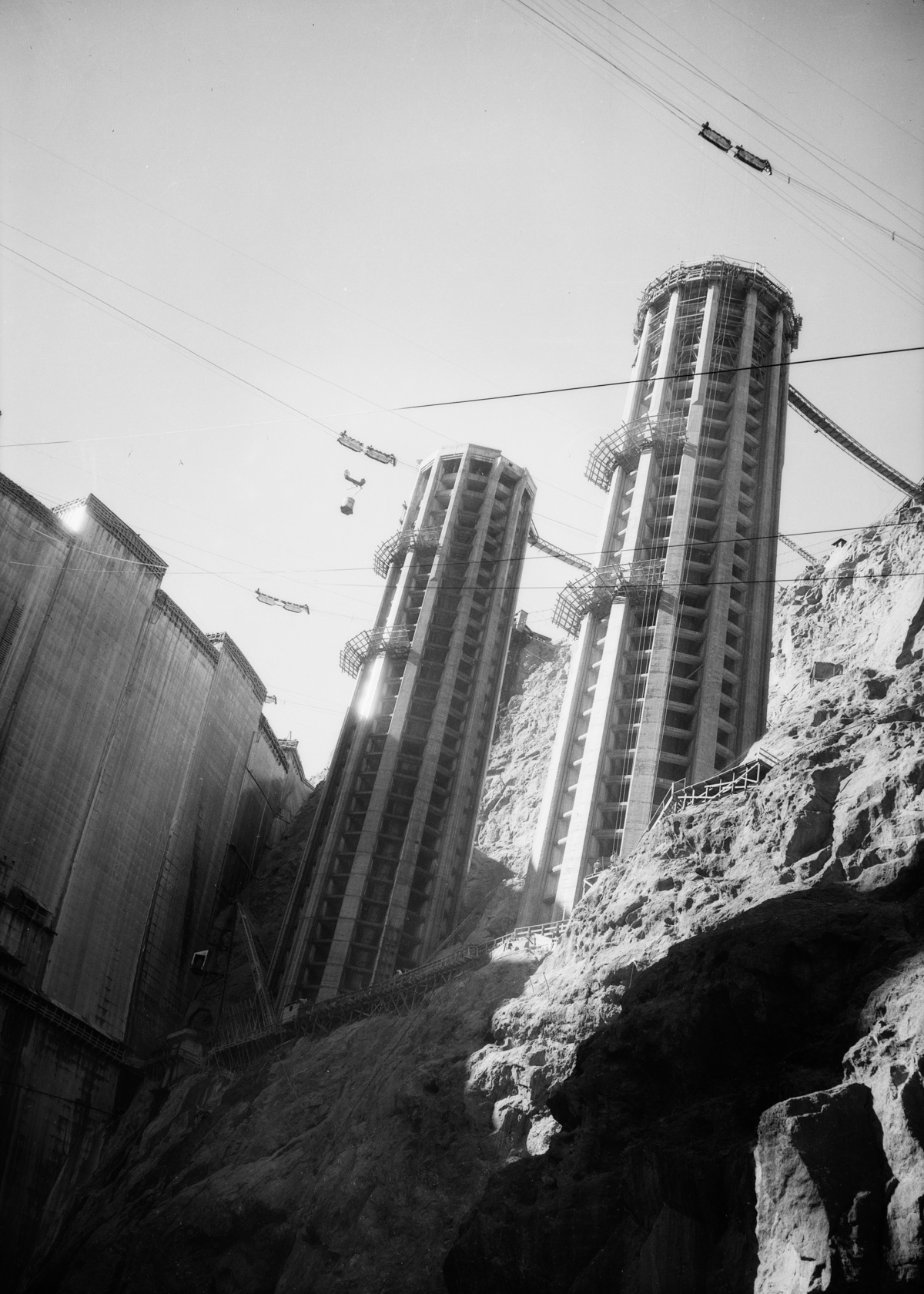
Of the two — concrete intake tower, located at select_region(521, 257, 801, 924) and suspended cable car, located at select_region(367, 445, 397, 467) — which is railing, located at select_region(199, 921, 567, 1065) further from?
suspended cable car, located at select_region(367, 445, 397, 467)

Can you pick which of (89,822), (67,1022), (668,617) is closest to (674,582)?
(668,617)

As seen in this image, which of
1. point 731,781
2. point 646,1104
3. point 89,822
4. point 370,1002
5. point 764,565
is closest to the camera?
point 646,1104

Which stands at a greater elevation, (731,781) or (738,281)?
(738,281)

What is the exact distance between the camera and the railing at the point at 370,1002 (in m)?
50.2

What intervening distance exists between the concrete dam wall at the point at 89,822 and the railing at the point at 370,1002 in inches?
312

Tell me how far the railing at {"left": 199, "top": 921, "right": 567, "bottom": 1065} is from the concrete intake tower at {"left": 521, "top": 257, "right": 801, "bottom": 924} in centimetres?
509

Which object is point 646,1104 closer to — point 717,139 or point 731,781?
point 731,781

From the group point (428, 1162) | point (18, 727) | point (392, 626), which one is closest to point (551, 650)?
point (392, 626)

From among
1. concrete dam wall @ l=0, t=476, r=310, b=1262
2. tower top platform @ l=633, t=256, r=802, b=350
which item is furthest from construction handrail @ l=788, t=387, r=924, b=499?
concrete dam wall @ l=0, t=476, r=310, b=1262

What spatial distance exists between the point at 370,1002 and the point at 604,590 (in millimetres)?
23710

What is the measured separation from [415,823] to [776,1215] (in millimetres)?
51199

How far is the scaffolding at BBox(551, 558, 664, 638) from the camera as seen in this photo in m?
67.1

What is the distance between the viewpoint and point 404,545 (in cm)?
8462

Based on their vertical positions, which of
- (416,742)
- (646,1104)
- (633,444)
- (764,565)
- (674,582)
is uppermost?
(633,444)
